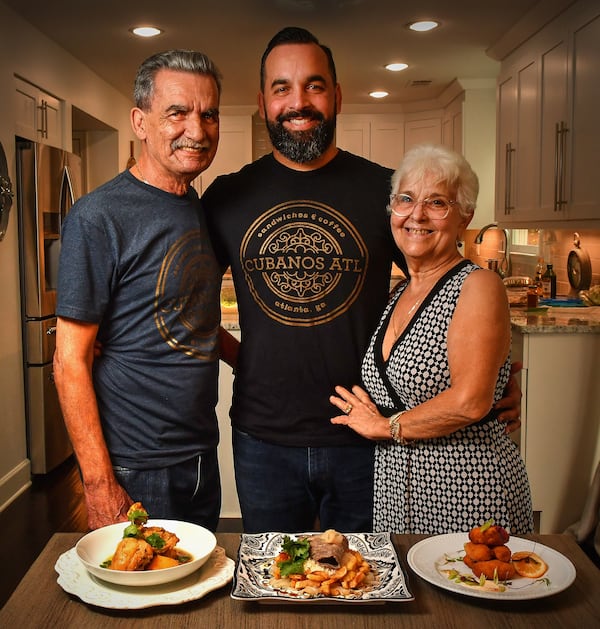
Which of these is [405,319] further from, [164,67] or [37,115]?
[37,115]

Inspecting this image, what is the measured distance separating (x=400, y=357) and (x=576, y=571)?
0.63m

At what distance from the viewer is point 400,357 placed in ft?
5.66

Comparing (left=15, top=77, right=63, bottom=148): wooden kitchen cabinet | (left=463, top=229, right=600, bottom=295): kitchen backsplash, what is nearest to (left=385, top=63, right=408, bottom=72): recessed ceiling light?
(left=463, top=229, right=600, bottom=295): kitchen backsplash

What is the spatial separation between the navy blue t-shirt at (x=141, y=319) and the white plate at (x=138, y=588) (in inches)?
19.1

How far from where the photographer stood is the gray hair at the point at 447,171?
1748 mm

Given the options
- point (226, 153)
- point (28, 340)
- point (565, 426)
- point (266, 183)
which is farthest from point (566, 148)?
point (226, 153)

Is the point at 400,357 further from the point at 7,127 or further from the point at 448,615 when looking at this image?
the point at 7,127

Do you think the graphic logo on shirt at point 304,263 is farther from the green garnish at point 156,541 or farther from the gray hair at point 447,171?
the green garnish at point 156,541

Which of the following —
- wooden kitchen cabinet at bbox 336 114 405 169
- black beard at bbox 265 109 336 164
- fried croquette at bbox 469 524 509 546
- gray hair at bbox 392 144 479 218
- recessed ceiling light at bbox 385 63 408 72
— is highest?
recessed ceiling light at bbox 385 63 408 72

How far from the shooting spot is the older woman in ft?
5.27

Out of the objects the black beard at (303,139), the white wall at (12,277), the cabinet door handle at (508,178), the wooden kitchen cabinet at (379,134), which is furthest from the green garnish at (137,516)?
the wooden kitchen cabinet at (379,134)

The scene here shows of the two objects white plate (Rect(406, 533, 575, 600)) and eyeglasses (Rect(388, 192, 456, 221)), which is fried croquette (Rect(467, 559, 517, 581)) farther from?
eyeglasses (Rect(388, 192, 456, 221))

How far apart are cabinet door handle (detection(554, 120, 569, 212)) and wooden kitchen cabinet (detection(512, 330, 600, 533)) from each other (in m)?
1.01

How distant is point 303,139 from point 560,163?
2.71 meters
